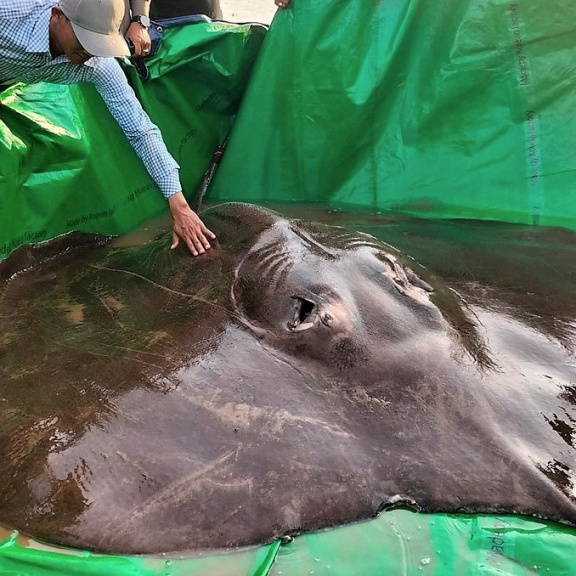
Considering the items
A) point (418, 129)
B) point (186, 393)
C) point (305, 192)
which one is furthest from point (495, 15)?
point (186, 393)

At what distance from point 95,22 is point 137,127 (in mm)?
974

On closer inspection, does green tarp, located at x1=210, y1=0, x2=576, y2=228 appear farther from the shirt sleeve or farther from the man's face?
the man's face

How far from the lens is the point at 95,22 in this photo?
274 centimetres

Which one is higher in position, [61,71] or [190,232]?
[61,71]

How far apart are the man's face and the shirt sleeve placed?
1.67 ft

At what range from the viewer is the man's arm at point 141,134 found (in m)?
3.36

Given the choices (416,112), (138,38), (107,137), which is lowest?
(107,137)

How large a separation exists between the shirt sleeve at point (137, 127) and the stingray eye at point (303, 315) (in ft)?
4.85

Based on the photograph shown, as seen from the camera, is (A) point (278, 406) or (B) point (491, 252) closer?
(A) point (278, 406)

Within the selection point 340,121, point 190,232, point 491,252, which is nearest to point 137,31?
point 340,121

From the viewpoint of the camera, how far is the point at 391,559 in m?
2.04

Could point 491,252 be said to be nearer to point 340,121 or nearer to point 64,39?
point 340,121

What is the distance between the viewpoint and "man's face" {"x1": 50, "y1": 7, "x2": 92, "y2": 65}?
9.29 feet

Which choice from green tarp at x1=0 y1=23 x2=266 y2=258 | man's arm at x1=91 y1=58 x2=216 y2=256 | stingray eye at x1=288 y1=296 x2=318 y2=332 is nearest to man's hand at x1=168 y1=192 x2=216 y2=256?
man's arm at x1=91 y1=58 x2=216 y2=256
